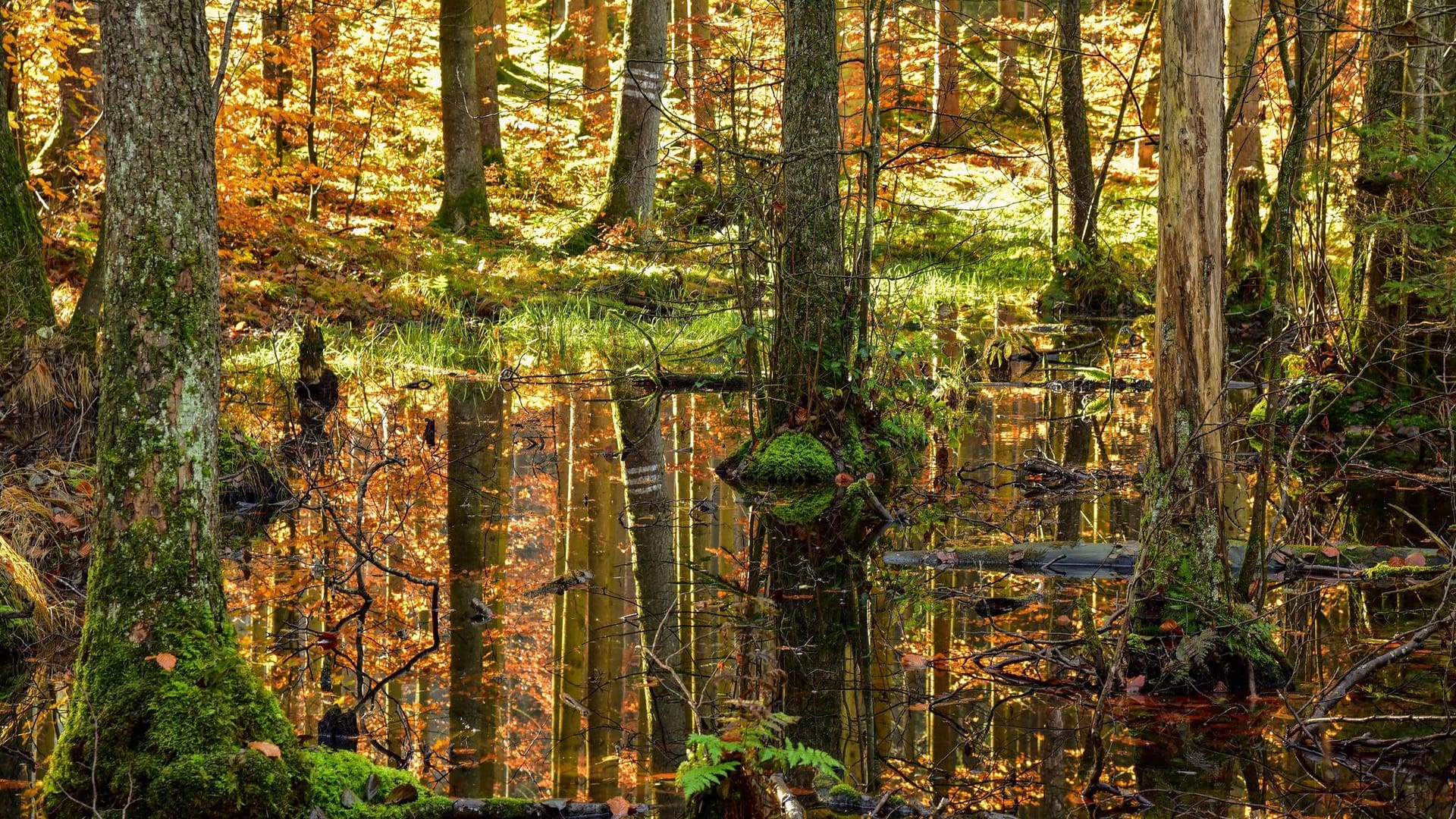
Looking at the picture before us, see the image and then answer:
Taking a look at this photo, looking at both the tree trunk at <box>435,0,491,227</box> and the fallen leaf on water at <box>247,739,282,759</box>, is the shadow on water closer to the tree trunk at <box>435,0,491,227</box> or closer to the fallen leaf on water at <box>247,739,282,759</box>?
the fallen leaf on water at <box>247,739,282,759</box>

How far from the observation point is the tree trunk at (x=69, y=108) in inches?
564

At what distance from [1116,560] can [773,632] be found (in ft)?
6.89

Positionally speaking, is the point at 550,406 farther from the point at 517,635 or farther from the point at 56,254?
the point at 517,635

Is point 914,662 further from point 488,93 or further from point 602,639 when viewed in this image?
point 488,93

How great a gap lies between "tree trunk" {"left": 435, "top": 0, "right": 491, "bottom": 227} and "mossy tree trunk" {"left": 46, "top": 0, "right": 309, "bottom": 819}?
14733 mm

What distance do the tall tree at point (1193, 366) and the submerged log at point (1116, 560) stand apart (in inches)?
34.5

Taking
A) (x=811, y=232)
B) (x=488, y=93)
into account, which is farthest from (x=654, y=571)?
(x=488, y=93)

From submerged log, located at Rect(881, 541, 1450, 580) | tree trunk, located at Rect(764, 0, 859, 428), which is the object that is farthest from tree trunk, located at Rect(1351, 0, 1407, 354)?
tree trunk, located at Rect(764, 0, 859, 428)

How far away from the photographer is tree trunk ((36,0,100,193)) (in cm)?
1432

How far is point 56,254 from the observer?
44.5 ft

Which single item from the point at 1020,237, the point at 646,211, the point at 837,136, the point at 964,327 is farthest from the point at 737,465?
the point at 1020,237

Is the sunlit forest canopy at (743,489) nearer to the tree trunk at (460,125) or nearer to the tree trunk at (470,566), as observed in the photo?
the tree trunk at (470,566)

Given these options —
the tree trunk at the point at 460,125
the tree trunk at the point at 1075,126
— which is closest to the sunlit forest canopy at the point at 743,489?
the tree trunk at the point at 1075,126

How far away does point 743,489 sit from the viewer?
9070 mm
